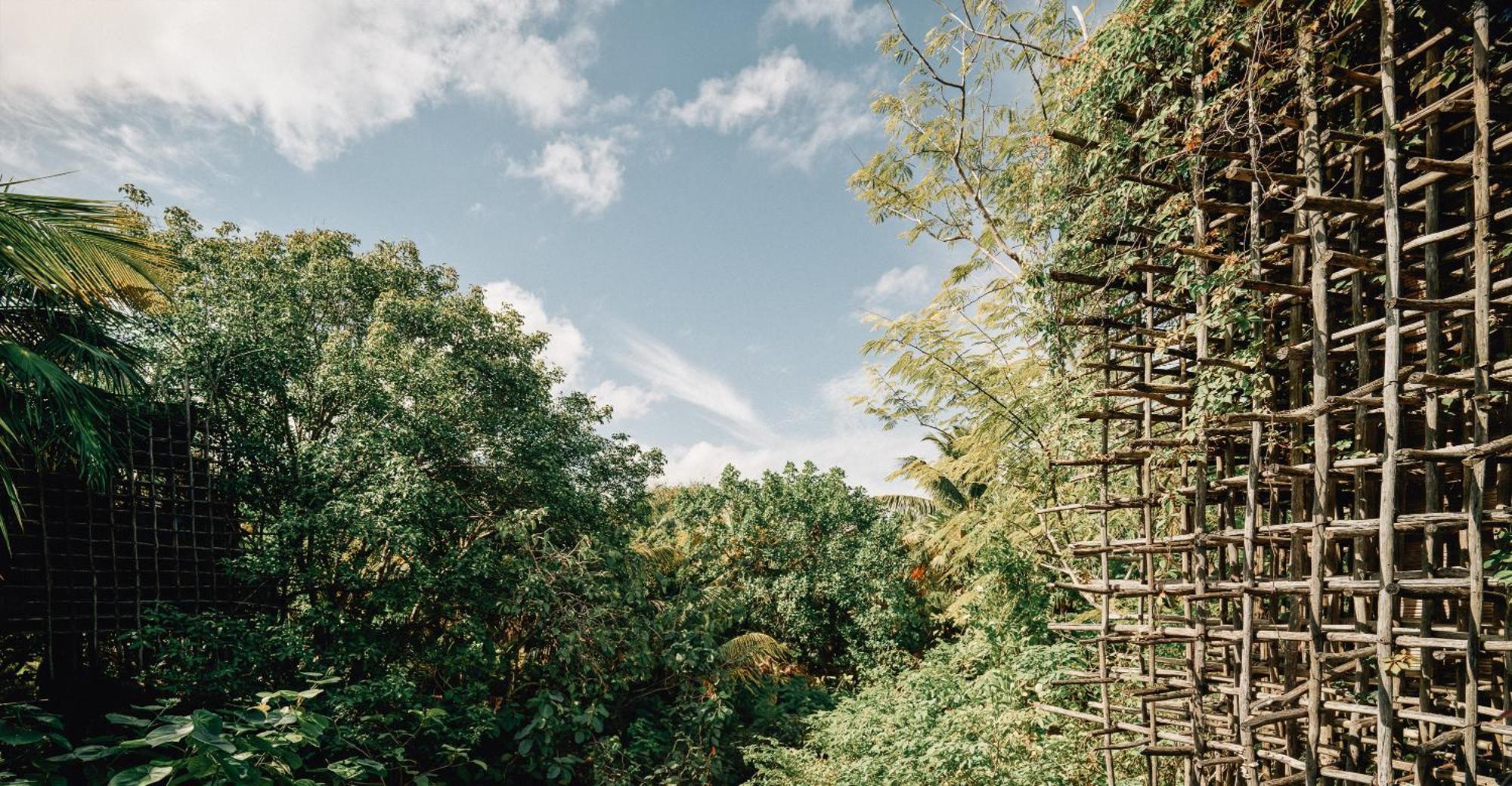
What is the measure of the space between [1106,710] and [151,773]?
16.2 feet

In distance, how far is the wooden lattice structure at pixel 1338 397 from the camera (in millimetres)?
2873

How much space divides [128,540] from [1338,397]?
27.2ft

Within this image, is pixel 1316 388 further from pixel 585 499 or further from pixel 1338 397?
pixel 585 499

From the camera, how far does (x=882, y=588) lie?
10930 millimetres

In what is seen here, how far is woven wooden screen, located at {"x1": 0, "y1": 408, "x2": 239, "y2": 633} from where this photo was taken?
5.01 metres

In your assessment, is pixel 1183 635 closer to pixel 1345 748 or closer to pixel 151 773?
pixel 1345 748

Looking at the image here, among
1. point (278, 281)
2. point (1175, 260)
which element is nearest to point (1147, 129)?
point (1175, 260)

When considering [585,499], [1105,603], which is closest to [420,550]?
[585,499]

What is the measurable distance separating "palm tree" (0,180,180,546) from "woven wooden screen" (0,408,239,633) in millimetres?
308

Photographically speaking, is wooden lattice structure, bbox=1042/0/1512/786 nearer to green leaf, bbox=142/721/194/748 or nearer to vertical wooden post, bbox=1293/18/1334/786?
vertical wooden post, bbox=1293/18/1334/786

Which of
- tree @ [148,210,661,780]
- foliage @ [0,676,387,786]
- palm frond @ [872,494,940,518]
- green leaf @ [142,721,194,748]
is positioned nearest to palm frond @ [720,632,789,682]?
tree @ [148,210,661,780]

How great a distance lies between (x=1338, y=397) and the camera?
2982mm

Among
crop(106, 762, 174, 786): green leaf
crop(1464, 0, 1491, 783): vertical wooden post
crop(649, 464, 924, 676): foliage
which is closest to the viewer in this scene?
crop(106, 762, 174, 786): green leaf

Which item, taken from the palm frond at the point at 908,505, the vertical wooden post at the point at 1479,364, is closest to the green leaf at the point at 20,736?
the vertical wooden post at the point at 1479,364
